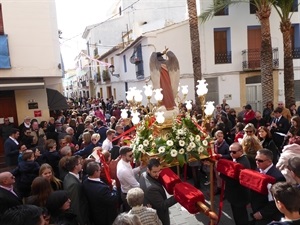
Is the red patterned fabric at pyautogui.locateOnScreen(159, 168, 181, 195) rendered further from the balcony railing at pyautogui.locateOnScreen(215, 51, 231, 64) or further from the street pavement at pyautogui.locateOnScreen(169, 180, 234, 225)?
the balcony railing at pyautogui.locateOnScreen(215, 51, 231, 64)

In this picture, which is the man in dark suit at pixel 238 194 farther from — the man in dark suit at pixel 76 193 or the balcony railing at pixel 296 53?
the balcony railing at pixel 296 53

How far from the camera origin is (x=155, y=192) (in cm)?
398

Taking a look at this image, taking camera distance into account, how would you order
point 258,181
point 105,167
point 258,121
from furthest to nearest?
1. point 258,121
2. point 105,167
3. point 258,181

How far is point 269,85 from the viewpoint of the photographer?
41.9 ft

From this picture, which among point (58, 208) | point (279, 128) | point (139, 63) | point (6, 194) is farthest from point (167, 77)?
point (139, 63)

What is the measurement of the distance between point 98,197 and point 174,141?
1407mm

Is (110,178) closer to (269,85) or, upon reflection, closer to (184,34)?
(269,85)

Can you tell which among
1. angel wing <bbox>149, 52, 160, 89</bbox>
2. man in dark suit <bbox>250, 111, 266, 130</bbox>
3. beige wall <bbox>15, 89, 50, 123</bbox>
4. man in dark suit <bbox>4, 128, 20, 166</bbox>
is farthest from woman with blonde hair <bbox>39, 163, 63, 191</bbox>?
beige wall <bbox>15, 89, 50, 123</bbox>

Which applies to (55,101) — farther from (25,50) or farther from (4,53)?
(4,53)

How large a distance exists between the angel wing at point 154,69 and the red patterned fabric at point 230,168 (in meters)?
1.94

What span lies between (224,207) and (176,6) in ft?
77.6

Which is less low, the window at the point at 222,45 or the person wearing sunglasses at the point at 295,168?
the window at the point at 222,45

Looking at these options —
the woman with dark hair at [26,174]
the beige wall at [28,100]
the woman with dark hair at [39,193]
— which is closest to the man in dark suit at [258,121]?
the woman with dark hair at [26,174]

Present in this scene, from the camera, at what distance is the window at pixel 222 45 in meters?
16.6
